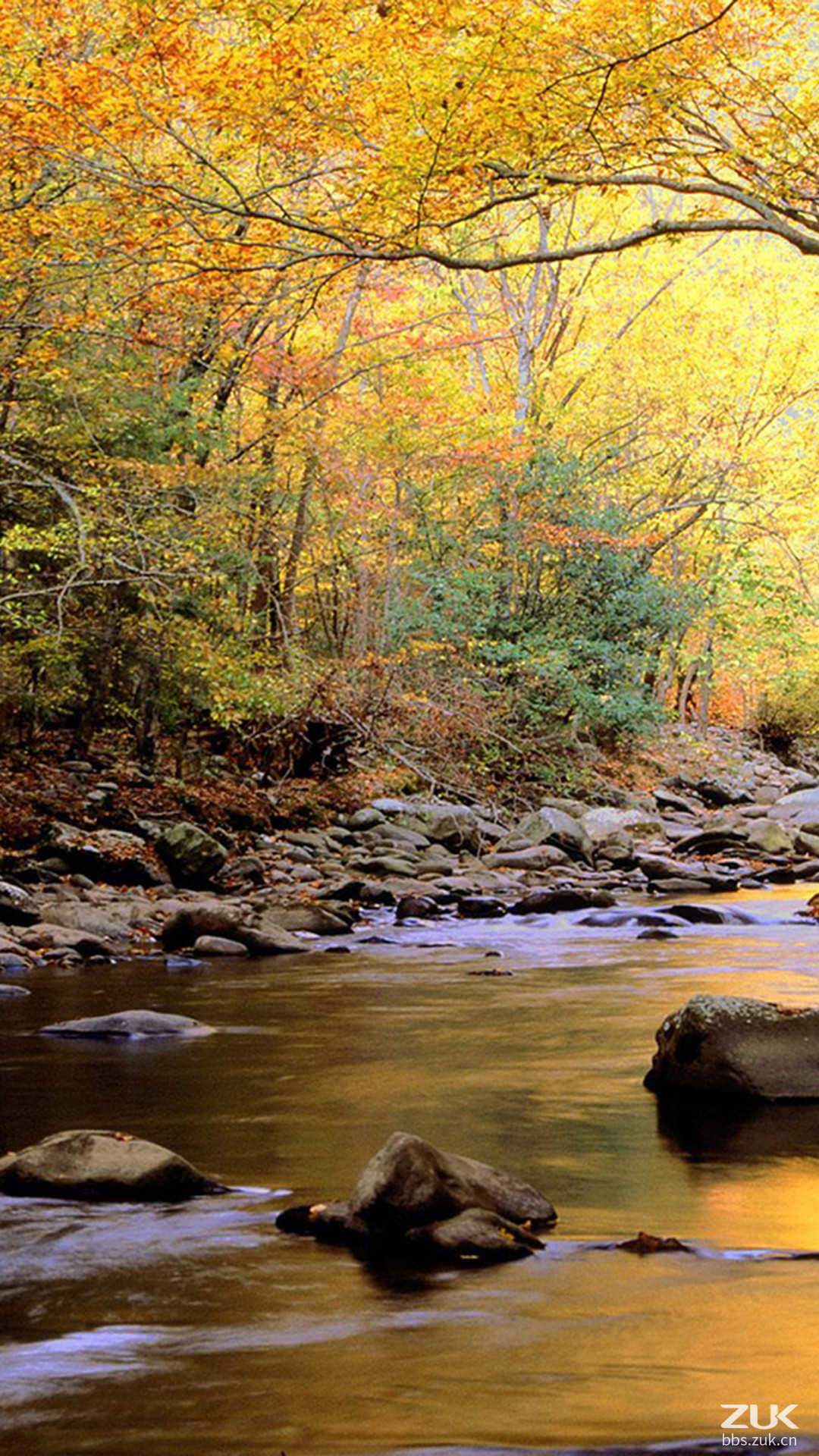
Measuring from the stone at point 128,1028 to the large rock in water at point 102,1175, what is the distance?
8.99ft

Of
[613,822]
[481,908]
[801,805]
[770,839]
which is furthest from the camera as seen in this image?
[801,805]

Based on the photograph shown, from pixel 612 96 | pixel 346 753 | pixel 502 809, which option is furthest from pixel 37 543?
pixel 502 809

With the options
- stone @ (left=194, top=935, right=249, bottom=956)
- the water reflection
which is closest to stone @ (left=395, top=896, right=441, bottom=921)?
stone @ (left=194, top=935, right=249, bottom=956)

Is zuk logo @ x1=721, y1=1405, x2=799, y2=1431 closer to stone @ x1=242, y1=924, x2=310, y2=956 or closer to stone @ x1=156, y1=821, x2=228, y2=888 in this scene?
stone @ x1=242, y1=924, x2=310, y2=956

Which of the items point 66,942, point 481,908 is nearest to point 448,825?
point 481,908

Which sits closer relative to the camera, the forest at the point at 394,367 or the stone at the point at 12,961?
the stone at the point at 12,961

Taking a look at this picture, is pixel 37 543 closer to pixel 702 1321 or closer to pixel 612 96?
pixel 612 96

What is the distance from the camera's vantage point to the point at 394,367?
19047 mm

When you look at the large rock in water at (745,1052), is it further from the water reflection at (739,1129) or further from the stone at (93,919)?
the stone at (93,919)

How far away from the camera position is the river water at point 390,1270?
2.74m

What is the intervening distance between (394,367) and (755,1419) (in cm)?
1740

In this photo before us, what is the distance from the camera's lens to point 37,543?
11617mm

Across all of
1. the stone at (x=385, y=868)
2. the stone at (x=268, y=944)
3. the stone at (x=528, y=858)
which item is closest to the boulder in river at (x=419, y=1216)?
the stone at (x=268, y=944)

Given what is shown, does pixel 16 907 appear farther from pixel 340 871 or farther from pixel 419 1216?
pixel 419 1216
